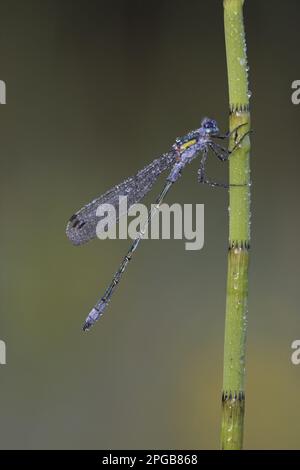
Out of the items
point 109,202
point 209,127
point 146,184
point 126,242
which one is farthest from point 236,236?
point 126,242

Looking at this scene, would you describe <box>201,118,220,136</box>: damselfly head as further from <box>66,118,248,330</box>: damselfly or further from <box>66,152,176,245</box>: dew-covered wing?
<box>66,152,176,245</box>: dew-covered wing

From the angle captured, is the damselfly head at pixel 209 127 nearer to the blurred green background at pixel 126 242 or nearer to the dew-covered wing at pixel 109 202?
the dew-covered wing at pixel 109 202

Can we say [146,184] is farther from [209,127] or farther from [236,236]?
[236,236]

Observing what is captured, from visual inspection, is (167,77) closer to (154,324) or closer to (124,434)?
(154,324)

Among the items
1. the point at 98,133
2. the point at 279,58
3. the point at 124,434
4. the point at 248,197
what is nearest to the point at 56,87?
the point at 98,133

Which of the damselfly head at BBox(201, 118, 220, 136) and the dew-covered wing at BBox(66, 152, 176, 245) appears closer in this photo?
the damselfly head at BBox(201, 118, 220, 136)

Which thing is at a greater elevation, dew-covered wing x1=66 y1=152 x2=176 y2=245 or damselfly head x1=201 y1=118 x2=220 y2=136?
dew-covered wing x1=66 y1=152 x2=176 y2=245

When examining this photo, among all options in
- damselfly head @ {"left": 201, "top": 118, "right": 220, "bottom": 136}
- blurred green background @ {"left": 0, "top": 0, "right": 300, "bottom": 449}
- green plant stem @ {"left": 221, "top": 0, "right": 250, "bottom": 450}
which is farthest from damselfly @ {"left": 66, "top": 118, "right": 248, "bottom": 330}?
blurred green background @ {"left": 0, "top": 0, "right": 300, "bottom": 449}
